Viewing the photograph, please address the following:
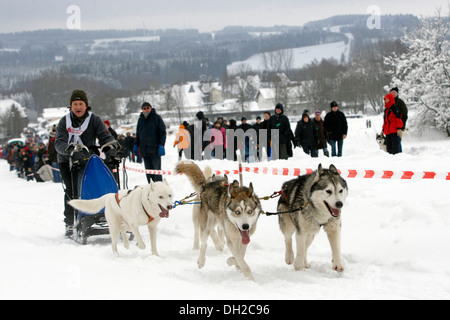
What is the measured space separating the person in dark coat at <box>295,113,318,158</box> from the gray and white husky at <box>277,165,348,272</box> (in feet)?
26.4

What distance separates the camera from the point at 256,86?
100000 mm

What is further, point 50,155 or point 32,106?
point 32,106

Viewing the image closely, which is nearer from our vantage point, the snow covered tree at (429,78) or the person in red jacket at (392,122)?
the person in red jacket at (392,122)

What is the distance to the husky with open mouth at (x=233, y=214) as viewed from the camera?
4.39 meters

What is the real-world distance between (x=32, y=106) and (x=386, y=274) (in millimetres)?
152965

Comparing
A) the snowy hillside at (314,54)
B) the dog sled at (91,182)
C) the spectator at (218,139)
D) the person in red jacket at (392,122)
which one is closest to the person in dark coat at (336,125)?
the person in red jacket at (392,122)

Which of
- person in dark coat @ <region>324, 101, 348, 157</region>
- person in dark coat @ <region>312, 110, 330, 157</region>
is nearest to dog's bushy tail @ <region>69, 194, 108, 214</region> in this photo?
person in dark coat @ <region>324, 101, 348, 157</region>

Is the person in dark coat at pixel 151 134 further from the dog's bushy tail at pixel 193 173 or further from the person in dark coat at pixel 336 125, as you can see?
→ the person in dark coat at pixel 336 125

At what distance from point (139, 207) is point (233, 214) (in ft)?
4.54

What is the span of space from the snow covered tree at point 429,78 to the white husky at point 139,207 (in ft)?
63.4

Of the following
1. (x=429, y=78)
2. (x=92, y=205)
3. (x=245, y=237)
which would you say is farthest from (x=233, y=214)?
(x=429, y=78)

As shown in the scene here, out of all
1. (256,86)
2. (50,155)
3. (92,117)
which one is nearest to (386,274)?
(92,117)

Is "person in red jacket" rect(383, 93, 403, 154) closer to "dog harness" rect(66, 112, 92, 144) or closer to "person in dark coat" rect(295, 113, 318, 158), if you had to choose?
"person in dark coat" rect(295, 113, 318, 158)
